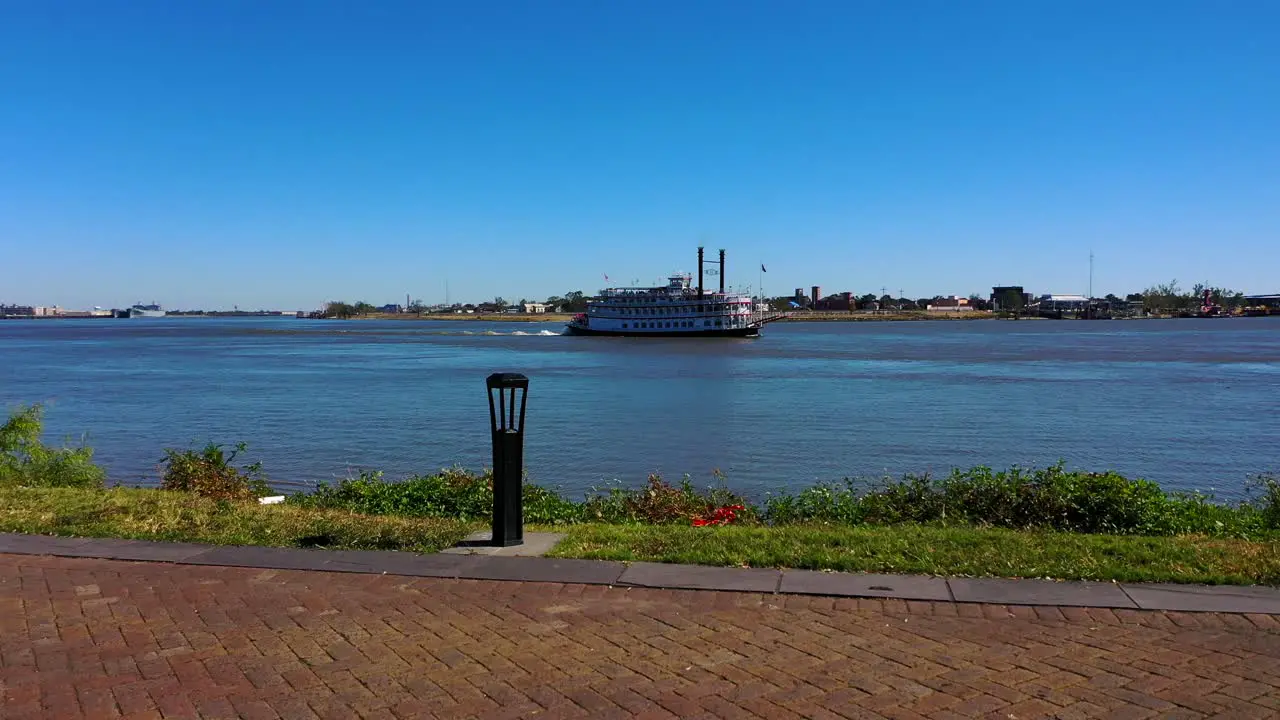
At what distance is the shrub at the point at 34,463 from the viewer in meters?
11.4

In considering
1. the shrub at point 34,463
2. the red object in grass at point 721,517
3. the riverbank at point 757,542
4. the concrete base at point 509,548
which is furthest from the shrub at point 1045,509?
the shrub at point 34,463

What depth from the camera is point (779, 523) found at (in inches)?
353

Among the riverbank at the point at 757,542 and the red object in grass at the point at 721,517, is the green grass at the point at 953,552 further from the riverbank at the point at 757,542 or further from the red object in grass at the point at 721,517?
the red object in grass at the point at 721,517

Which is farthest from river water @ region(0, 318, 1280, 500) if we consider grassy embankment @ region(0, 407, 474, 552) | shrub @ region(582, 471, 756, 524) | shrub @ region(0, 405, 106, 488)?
grassy embankment @ region(0, 407, 474, 552)

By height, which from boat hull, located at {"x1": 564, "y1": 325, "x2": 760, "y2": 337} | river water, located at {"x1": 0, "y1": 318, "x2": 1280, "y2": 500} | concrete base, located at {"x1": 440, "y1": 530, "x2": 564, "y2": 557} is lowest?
river water, located at {"x1": 0, "y1": 318, "x2": 1280, "y2": 500}

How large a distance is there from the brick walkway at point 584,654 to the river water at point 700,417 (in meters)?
9.82

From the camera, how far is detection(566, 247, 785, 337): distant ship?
103 meters

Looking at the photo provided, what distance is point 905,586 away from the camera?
5844 mm

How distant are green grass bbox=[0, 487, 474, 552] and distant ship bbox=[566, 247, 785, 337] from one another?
311ft

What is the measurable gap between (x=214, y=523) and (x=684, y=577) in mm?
4119

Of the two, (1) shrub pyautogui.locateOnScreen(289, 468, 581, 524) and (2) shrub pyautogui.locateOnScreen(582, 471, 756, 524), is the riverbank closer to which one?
(1) shrub pyautogui.locateOnScreen(289, 468, 581, 524)

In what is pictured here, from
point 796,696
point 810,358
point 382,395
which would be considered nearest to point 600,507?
point 796,696

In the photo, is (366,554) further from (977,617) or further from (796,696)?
(977,617)

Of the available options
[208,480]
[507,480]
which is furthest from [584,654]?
[208,480]
